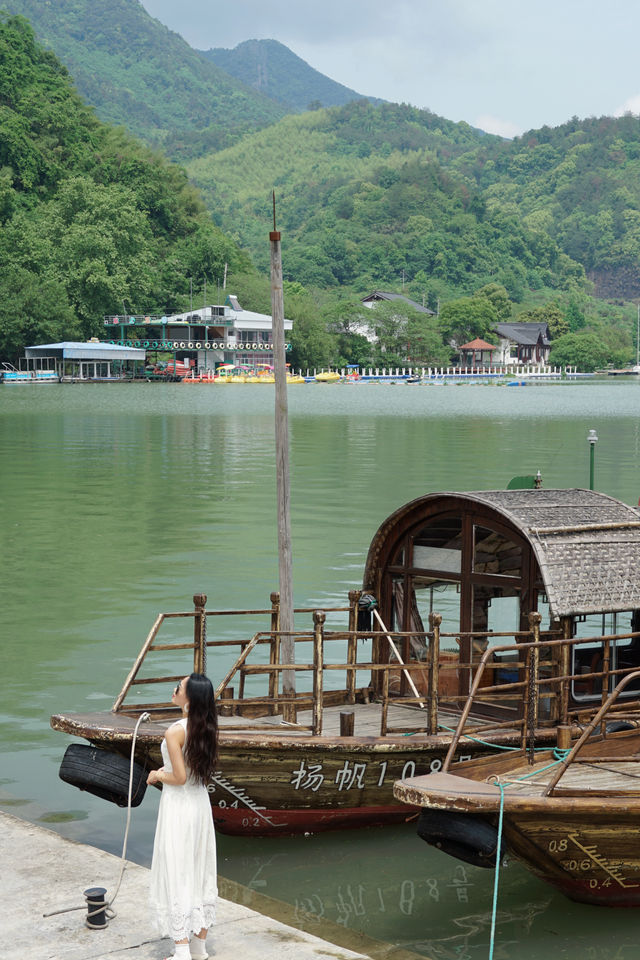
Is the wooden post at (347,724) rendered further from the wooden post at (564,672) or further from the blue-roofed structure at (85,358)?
the blue-roofed structure at (85,358)

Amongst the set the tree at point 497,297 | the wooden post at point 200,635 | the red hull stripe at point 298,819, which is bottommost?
the red hull stripe at point 298,819

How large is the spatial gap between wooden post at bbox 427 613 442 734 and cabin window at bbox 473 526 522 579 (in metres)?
1.23

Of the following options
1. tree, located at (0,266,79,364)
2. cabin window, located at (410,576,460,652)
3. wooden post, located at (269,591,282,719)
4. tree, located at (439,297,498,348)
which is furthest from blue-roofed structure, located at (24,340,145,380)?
cabin window, located at (410,576,460,652)

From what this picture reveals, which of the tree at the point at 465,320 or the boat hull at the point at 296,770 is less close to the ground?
the tree at the point at 465,320

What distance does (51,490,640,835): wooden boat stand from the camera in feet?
30.4

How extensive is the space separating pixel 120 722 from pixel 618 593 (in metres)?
4.10

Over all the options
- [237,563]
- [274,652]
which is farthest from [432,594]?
[237,563]

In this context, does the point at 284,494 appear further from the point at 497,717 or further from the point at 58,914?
the point at 58,914

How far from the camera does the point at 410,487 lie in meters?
36.1

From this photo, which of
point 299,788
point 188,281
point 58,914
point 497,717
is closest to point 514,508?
point 497,717

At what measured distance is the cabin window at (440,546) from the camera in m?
→ 10.8

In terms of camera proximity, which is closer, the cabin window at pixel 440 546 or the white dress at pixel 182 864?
the white dress at pixel 182 864

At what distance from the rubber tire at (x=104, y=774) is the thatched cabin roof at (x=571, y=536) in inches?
133

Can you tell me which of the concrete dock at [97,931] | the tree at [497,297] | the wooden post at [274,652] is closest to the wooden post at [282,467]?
the wooden post at [274,652]
